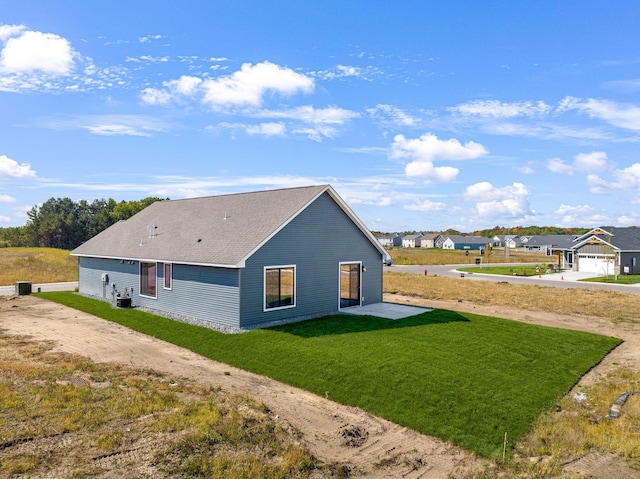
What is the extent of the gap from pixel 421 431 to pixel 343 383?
2.94m

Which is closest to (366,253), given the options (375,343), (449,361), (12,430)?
(375,343)

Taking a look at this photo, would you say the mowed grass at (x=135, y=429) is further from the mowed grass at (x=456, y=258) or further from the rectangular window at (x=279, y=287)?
the mowed grass at (x=456, y=258)

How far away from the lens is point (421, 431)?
974cm

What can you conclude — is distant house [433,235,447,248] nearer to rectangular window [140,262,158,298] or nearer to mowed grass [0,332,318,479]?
rectangular window [140,262,158,298]

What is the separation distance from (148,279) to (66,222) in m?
81.4

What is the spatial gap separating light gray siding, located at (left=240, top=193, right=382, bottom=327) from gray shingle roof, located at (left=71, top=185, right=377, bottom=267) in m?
0.54

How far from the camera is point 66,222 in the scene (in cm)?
9150

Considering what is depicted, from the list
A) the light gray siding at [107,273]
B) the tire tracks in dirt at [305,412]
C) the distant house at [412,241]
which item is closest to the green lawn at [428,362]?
the tire tracks in dirt at [305,412]

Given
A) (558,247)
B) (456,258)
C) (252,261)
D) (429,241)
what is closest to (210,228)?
(252,261)

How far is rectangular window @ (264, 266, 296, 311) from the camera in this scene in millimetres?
18631

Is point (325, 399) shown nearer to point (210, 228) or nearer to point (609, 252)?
point (210, 228)

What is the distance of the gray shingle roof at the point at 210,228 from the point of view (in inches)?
741

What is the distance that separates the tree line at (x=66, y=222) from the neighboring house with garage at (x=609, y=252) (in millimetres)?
72495

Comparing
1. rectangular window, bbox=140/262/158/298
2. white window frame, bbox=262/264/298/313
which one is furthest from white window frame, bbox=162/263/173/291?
white window frame, bbox=262/264/298/313
